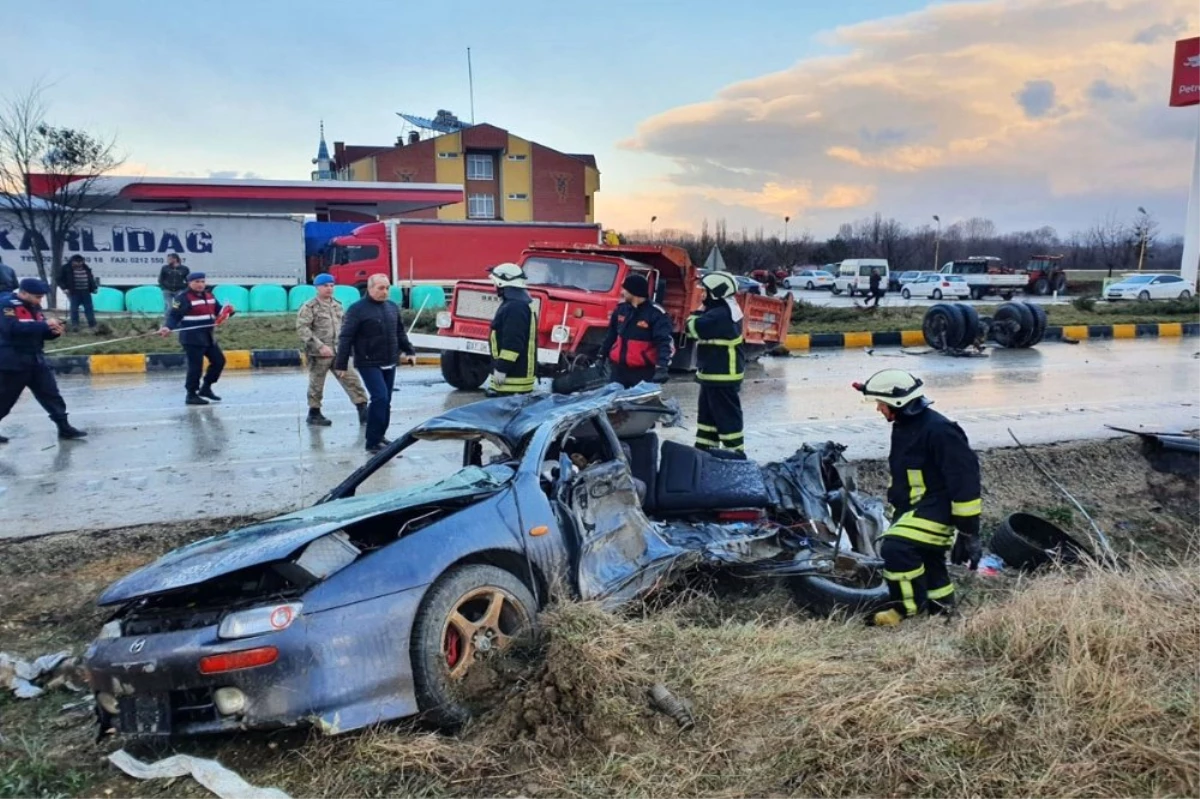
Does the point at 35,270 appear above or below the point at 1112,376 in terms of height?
above

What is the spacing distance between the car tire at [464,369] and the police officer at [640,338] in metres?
4.35

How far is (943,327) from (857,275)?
102 feet

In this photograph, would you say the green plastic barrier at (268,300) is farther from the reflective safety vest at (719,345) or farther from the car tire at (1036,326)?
the reflective safety vest at (719,345)

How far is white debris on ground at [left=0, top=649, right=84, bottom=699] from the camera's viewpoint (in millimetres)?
3914

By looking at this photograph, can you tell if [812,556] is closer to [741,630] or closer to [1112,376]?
[741,630]

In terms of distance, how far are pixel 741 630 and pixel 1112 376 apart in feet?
39.5

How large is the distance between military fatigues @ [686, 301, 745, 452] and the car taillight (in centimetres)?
457

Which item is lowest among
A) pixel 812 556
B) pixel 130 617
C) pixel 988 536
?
pixel 988 536

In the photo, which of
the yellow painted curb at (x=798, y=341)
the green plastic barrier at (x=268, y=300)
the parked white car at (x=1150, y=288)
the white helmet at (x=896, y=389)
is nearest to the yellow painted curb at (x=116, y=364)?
the green plastic barrier at (x=268, y=300)

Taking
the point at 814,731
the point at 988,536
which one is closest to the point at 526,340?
the point at 988,536

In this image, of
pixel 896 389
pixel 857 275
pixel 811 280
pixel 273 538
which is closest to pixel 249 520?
pixel 273 538

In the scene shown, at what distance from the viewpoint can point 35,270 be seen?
25.2 meters

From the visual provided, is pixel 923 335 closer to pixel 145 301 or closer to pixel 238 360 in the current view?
pixel 238 360

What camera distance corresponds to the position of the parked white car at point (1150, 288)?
35.1 meters
